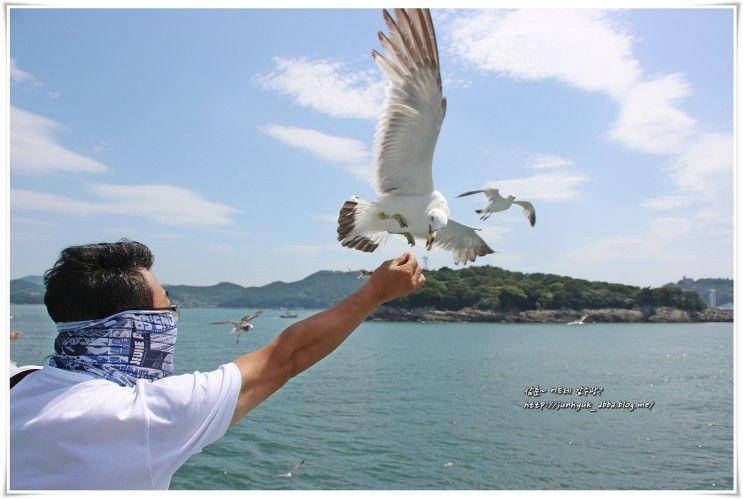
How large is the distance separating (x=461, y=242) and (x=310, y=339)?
129 inches

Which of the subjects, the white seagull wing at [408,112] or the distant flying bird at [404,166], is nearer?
the white seagull wing at [408,112]

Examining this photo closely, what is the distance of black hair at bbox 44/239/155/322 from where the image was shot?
1197 millimetres

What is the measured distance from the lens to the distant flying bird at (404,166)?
3.08 m

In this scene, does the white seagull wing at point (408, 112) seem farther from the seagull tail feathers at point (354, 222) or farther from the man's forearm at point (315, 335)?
the man's forearm at point (315, 335)

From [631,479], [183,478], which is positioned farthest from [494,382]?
[183,478]

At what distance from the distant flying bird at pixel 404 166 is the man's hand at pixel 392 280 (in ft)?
5.38

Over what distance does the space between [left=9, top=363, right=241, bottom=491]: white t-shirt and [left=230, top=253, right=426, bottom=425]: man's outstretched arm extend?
51 millimetres

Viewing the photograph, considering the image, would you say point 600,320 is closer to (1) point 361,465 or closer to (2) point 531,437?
(2) point 531,437

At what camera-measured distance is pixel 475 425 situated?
17828mm

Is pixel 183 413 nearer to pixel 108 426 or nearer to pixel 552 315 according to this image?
pixel 108 426

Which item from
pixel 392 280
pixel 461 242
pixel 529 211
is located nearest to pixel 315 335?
pixel 392 280

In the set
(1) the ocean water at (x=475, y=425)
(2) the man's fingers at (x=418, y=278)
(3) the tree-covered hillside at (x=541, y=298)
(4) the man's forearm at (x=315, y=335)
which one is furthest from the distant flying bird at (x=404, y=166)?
(3) the tree-covered hillside at (x=541, y=298)

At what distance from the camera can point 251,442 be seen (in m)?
14.8

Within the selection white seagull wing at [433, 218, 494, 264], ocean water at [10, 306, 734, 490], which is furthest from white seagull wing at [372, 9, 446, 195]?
ocean water at [10, 306, 734, 490]
